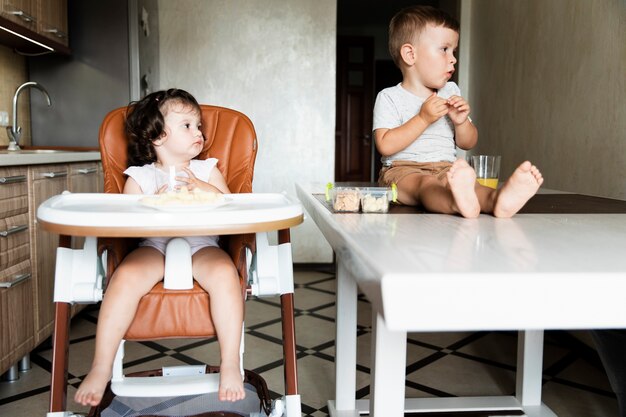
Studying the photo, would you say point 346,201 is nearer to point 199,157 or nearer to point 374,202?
point 374,202

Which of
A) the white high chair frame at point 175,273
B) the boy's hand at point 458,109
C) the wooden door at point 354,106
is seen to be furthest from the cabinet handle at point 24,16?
the wooden door at point 354,106

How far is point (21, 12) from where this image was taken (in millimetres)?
2676

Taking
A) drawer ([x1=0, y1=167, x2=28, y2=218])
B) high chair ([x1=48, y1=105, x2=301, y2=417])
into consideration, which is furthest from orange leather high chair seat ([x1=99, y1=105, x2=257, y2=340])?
drawer ([x1=0, y1=167, x2=28, y2=218])

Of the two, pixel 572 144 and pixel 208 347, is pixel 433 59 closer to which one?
pixel 572 144

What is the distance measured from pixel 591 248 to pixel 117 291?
3.28 ft

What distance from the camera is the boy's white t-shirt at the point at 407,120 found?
Answer: 5.34 feet

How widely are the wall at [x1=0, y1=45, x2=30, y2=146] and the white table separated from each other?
2693 millimetres

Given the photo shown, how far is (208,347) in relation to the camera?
8.30ft

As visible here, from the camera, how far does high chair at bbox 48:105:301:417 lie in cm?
135

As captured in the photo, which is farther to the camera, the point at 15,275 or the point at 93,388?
the point at 15,275

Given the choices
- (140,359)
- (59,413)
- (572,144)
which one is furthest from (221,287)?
(572,144)

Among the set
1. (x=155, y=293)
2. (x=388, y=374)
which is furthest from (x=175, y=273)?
(x=388, y=374)

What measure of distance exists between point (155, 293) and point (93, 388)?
0.79ft

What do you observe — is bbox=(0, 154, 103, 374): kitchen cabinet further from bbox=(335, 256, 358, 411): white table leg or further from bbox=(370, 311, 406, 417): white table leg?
bbox=(370, 311, 406, 417): white table leg
